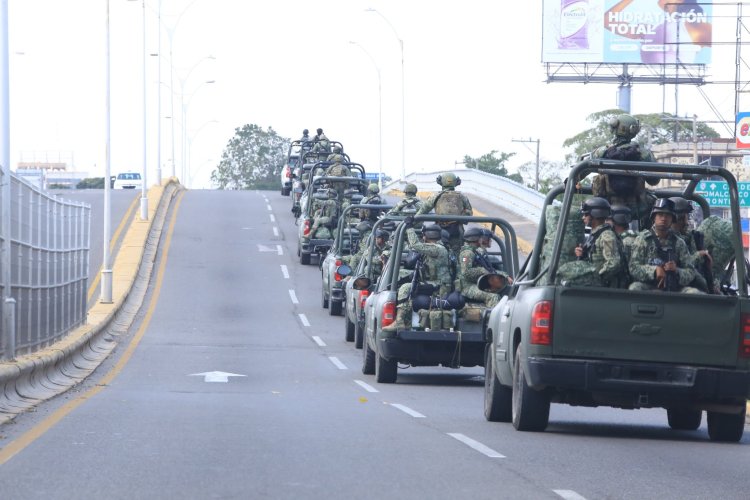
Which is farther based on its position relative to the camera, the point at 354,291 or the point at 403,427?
the point at 354,291

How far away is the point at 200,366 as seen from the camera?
73.3 ft

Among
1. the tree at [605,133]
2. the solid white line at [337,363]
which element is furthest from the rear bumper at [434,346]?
the tree at [605,133]

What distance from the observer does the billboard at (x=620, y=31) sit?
84000 mm

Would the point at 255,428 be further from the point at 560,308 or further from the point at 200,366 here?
the point at 200,366

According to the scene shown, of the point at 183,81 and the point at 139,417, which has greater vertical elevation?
the point at 183,81

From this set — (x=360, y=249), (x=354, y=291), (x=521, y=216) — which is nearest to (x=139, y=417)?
(x=354, y=291)

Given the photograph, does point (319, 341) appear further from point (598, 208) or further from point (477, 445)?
point (477, 445)

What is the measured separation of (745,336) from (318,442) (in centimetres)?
359

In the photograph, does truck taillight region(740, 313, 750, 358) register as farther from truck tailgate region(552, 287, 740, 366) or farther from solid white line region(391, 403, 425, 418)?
solid white line region(391, 403, 425, 418)

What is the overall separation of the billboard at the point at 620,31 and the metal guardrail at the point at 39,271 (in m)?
59.9

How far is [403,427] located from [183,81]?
2895 inches

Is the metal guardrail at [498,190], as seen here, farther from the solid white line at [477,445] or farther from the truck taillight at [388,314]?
the solid white line at [477,445]

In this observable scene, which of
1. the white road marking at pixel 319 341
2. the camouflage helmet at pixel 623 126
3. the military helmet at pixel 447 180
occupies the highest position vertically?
the camouflage helmet at pixel 623 126

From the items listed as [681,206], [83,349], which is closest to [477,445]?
[681,206]
